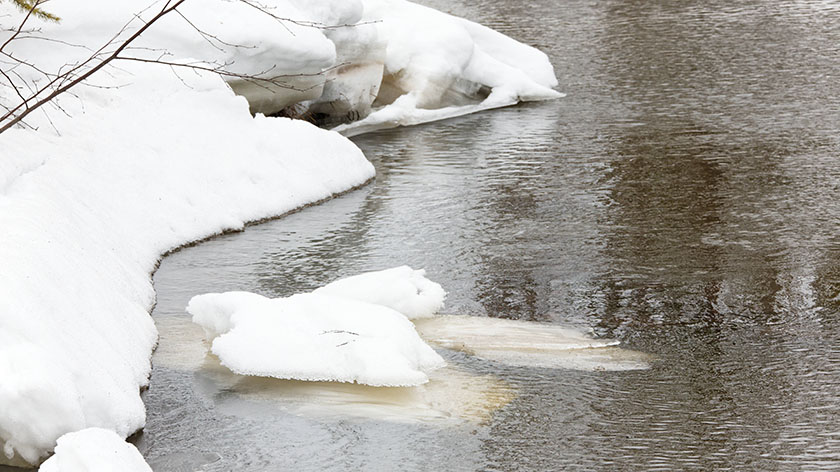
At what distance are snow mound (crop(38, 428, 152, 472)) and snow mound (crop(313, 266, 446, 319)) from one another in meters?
2.83

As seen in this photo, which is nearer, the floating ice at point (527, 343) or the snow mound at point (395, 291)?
the floating ice at point (527, 343)

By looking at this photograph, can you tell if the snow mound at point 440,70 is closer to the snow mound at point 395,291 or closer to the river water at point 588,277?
the river water at point 588,277

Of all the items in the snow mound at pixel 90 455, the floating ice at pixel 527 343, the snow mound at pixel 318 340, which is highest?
the snow mound at pixel 90 455

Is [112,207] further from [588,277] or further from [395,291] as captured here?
[588,277]

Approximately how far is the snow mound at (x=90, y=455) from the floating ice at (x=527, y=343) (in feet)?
8.61

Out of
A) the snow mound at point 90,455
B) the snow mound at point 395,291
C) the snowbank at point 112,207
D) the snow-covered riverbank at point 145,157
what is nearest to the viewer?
the snow mound at point 90,455

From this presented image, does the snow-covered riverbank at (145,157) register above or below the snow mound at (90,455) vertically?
above

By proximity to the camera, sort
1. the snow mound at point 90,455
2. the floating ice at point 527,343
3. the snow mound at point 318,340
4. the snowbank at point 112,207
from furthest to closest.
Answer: the floating ice at point 527,343 < the snow mound at point 318,340 < the snowbank at point 112,207 < the snow mound at point 90,455

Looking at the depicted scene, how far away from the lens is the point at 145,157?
35.4 feet

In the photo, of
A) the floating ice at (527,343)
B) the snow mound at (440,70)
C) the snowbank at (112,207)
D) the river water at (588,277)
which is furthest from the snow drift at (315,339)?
the snow mound at (440,70)

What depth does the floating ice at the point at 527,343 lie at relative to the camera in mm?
7230

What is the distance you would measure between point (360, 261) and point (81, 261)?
2515 millimetres

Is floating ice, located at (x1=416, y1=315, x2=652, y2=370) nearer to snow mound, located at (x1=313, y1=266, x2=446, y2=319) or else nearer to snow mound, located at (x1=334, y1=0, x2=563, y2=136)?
snow mound, located at (x1=313, y1=266, x2=446, y2=319)

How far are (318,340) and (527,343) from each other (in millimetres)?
1378
